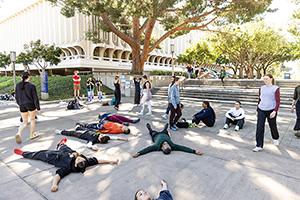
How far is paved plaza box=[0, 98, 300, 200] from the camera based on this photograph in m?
3.16

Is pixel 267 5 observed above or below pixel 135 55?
above

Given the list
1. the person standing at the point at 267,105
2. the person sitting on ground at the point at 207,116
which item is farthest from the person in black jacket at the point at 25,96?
the person standing at the point at 267,105

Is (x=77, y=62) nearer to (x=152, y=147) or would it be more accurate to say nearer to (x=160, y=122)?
(x=160, y=122)

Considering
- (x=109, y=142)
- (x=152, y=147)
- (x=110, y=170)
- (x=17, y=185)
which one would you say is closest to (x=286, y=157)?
(x=152, y=147)

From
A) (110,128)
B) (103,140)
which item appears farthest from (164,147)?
(110,128)

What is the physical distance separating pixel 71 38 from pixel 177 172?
1441 inches

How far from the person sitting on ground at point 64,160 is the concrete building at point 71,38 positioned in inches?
964

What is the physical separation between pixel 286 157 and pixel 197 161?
6.13 ft

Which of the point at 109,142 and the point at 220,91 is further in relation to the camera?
the point at 220,91

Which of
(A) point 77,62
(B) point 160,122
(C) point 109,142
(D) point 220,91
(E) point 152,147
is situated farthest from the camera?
(A) point 77,62

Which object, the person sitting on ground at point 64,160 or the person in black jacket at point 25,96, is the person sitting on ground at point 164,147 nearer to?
the person sitting on ground at point 64,160

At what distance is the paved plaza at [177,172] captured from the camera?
316 centimetres

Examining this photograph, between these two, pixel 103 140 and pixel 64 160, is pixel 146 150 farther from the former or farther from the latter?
pixel 64 160

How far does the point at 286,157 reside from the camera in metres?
4.50
